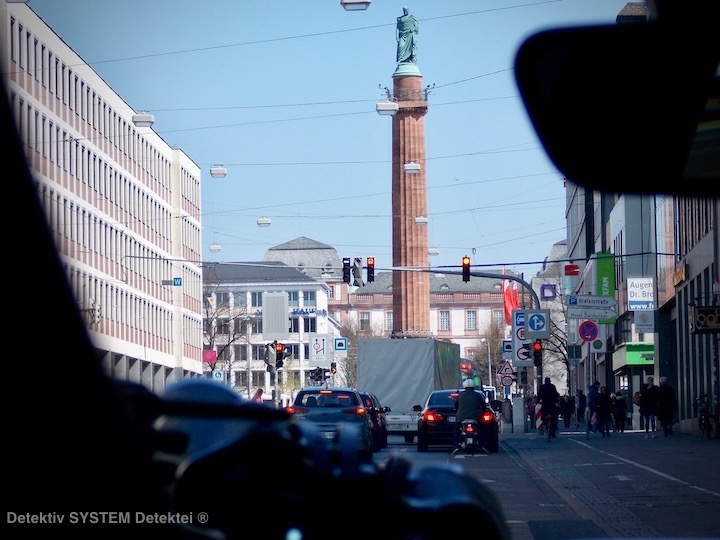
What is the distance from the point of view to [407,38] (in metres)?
95.4

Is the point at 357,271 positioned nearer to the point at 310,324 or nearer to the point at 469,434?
the point at 469,434

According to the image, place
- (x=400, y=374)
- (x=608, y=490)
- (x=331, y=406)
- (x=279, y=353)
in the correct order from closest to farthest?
(x=608, y=490), (x=331, y=406), (x=400, y=374), (x=279, y=353)

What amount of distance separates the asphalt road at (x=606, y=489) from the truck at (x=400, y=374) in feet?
30.6

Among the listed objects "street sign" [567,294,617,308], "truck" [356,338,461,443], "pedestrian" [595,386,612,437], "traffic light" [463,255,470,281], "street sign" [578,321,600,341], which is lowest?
"pedestrian" [595,386,612,437]

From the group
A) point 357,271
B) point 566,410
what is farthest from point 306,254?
point 357,271

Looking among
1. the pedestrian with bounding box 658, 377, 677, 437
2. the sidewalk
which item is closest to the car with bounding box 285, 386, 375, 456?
the sidewalk

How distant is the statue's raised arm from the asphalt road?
213 feet

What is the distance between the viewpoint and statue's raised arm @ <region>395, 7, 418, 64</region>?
94375mm

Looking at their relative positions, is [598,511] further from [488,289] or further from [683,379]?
[488,289]

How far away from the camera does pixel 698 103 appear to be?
85.5 inches

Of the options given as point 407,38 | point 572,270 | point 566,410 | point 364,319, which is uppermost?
point 407,38

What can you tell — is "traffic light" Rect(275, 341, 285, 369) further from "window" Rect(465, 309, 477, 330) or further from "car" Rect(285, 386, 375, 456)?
"window" Rect(465, 309, 477, 330)

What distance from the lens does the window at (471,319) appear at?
18388cm

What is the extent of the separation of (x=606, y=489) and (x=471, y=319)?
546ft
